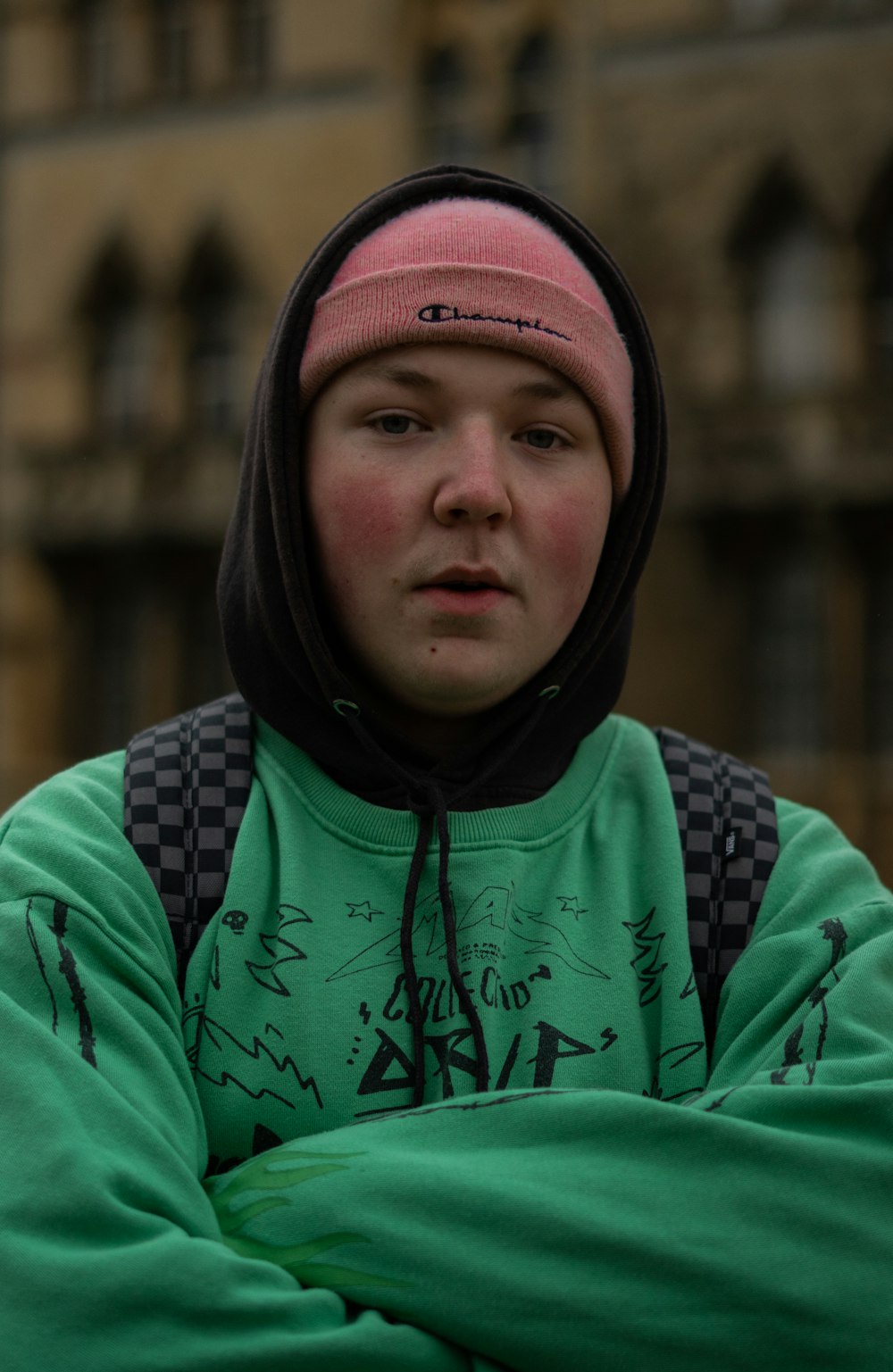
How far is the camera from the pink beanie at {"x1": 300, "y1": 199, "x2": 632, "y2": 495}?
1.79 meters

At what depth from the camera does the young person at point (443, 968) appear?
1.43 metres

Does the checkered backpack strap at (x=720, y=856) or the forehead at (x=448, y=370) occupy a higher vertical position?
the forehead at (x=448, y=370)

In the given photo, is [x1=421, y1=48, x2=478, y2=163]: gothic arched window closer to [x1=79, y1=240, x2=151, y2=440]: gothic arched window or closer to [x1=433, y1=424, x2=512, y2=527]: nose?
[x1=79, y1=240, x2=151, y2=440]: gothic arched window

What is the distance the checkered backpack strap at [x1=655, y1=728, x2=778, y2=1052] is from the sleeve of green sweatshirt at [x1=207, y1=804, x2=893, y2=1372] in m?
0.19

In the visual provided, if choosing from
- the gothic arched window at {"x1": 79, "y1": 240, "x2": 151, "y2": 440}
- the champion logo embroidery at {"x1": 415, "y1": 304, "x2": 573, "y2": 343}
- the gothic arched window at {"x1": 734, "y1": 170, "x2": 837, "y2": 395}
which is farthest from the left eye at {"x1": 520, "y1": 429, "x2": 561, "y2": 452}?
the gothic arched window at {"x1": 79, "y1": 240, "x2": 151, "y2": 440}

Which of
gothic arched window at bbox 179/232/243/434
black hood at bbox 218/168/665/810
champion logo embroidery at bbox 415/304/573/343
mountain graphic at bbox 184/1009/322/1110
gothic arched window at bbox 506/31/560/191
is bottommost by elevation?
mountain graphic at bbox 184/1009/322/1110

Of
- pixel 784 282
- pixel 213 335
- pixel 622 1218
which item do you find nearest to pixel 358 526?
pixel 622 1218

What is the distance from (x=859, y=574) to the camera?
15930mm

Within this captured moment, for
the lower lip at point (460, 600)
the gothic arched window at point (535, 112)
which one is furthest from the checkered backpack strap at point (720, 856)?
the gothic arched window at point (535, 112)

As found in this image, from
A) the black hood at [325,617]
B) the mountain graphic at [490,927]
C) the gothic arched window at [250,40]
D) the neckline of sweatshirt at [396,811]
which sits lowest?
the mountain graphic at [490,927]

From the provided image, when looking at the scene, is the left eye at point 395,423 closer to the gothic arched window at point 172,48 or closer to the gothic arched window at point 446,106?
the gothic arched window at point 446,106

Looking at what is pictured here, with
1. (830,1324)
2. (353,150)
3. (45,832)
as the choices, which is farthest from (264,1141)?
(353,150)

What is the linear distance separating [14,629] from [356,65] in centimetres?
667

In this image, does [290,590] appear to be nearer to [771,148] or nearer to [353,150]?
[771,148]
